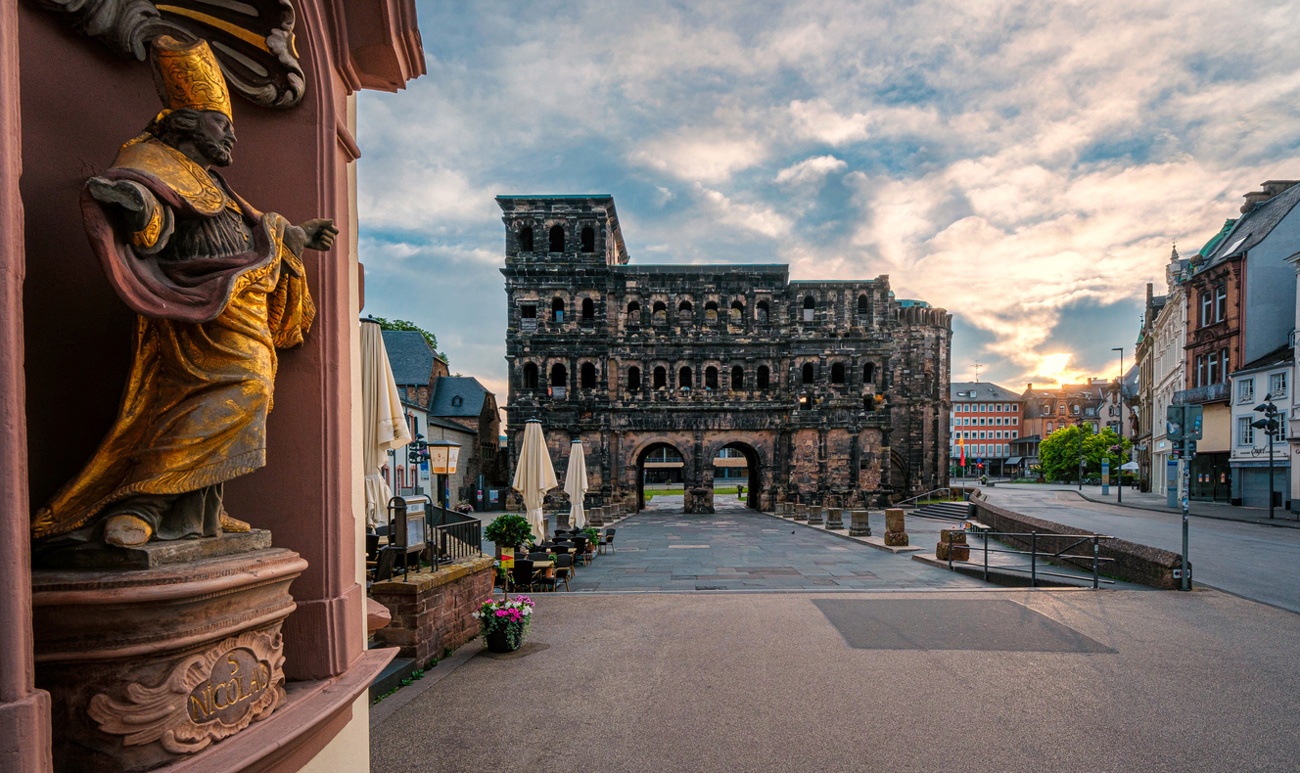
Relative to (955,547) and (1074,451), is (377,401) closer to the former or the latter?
(955,547)

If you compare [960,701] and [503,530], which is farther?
[503,530]

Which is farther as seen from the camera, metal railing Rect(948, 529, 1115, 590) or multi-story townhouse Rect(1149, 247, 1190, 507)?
multi-story townhouse Rect(1149, 247, 1190, 507)

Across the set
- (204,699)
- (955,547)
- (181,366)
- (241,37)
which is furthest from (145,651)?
(955,547)

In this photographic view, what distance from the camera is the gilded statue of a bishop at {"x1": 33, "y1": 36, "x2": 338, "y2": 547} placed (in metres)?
2.16

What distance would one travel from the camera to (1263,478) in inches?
1374

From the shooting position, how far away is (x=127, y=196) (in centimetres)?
197

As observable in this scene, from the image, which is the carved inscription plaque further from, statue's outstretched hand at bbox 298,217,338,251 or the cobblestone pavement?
the cobblestone pavement

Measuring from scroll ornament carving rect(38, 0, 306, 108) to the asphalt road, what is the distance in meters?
15.1

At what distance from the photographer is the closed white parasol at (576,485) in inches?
822

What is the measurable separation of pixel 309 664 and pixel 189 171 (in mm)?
2243

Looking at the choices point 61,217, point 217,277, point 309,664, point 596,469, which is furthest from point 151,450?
point 596,469

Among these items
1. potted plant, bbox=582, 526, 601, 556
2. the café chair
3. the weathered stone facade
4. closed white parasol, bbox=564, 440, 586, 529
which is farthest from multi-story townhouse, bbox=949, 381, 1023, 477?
the café chair

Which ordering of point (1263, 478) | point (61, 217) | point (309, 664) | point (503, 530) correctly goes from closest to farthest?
point (61, 217) → point (309, 664) → point (503, 530) → point (1263, 478)

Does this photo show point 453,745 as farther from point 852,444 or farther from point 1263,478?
point 1263,478
